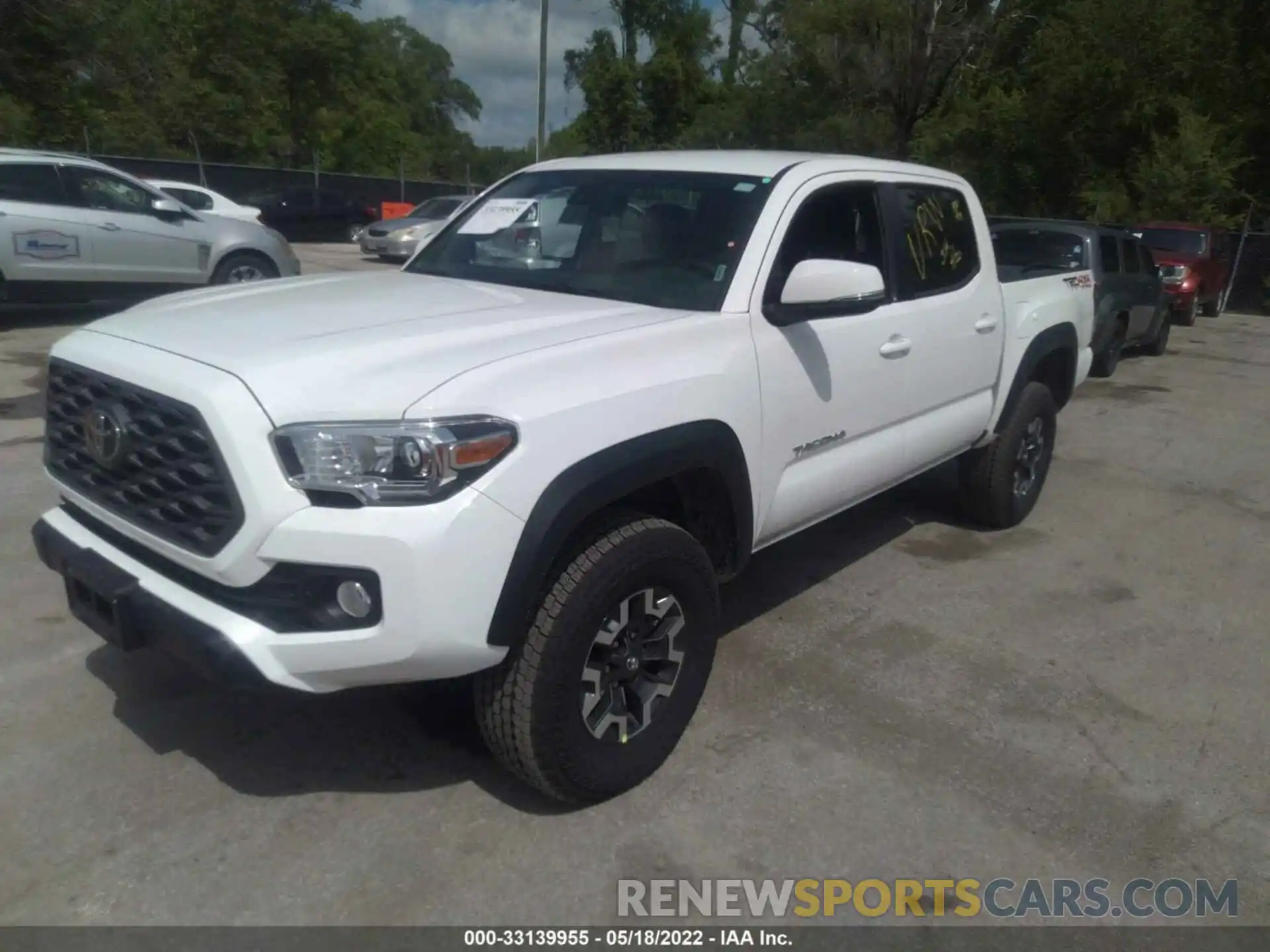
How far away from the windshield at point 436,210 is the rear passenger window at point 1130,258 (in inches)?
498

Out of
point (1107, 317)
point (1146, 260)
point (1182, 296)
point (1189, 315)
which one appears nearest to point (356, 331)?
point (1107, 317)

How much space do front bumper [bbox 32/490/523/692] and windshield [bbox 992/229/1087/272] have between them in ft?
30.0

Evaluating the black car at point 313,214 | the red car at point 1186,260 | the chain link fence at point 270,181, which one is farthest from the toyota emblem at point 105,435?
the chain link fence at point 270,181

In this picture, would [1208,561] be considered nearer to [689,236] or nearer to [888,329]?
[888,329]

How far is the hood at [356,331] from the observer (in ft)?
8.70

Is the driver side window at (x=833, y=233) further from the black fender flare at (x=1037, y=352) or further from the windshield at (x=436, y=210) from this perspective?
the windshield at (x=436, y=210)

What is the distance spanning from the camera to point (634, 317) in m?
3.39

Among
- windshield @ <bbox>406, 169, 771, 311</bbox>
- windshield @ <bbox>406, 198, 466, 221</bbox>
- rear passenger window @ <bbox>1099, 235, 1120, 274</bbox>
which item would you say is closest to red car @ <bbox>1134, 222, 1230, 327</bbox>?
rear passenger window @ <bbox>1099, 235, 1120, 274</bbox>

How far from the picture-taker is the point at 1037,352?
18.3ft

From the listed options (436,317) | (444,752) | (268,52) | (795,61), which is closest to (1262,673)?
(444,752)

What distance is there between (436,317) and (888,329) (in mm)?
1858

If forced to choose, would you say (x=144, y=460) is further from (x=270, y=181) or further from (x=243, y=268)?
(x=270, y=181)
